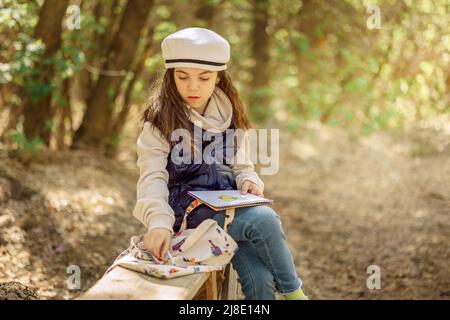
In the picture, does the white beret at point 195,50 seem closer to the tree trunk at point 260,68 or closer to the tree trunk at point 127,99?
the tree trunk at point 127,99

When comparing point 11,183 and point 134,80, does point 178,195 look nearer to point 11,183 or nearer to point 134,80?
point 11,183

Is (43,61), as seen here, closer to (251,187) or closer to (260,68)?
(251,187)

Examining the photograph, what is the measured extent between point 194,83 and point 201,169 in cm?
40

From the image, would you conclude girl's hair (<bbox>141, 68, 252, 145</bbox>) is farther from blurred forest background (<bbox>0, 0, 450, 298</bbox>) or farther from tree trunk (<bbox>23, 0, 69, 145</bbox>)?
tree trunk (<bbox>23, 0, 69, 145</bbox>)

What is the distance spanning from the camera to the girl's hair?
2.68 m

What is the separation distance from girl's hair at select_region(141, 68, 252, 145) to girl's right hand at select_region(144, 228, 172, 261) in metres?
0.45

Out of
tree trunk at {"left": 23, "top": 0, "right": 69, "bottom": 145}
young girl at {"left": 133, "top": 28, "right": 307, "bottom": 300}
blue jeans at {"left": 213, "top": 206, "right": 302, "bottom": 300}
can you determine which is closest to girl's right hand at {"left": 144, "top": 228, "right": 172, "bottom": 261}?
young girl at {"left": 133, "top": 28, "right": 307, "bottom": 300}

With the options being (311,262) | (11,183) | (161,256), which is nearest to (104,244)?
(11,183)

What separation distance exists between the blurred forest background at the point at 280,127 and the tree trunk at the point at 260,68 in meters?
0.03

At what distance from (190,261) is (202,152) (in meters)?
0.56

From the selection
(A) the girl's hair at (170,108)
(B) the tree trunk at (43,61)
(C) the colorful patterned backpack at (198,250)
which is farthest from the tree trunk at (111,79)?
(C) the colorful patterned backpack at (198,250)

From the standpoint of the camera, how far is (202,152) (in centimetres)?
275

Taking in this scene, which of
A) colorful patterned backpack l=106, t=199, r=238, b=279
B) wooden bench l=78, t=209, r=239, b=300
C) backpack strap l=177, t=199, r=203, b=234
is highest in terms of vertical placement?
backpack strap l=177, t=199, r=203, b=234

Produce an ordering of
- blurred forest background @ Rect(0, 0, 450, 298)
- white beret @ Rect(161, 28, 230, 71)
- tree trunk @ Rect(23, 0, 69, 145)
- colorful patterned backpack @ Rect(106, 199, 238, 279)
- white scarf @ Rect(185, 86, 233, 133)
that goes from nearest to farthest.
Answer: colorful patterned backpack @ Rect(106, 199, 238, 279)
white beret @ Rect(161, 28, 230, 71)
white scarf @ Rect(185, 86, 233, 133)
blurred forest background @ Rect(0, 0, 450, 298)
tree trunk @ Rect(23, 0, 69, 145)
